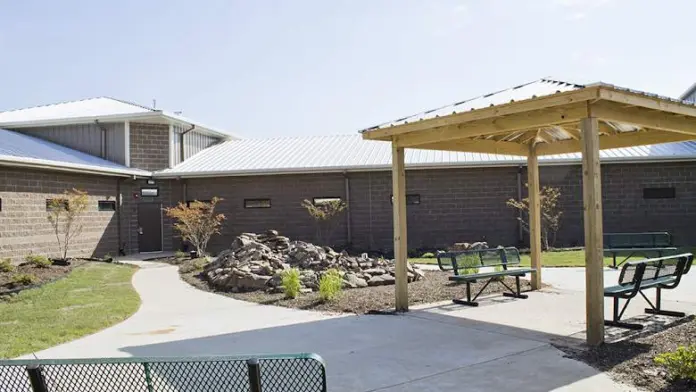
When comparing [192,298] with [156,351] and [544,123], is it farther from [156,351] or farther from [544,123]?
[544,123]

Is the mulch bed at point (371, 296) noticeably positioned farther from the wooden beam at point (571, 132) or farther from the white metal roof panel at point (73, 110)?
the white metal roof panel at point (73, 110)

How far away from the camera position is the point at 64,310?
31.0ft

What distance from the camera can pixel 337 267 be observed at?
12.6 m

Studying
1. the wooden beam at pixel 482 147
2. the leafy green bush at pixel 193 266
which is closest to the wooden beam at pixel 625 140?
the wooden beam at pixel 482 147

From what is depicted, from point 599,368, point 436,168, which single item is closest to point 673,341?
point 599,368

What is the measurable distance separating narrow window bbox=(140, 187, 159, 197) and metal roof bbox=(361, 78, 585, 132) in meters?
14.5

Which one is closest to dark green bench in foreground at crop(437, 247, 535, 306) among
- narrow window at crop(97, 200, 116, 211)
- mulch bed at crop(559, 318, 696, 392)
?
mulch bed at crop(559, 318, 696, 392)

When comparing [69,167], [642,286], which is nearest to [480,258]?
[642,286]

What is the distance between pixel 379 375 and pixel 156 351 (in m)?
2.79

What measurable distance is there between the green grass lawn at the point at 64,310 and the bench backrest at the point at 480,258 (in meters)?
5.39

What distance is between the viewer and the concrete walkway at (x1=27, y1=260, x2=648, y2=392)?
521 centimetres

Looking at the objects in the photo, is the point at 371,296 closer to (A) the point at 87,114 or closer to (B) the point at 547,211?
(B) the point at 547,211

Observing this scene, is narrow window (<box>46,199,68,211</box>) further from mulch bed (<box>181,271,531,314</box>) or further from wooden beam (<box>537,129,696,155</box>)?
wooden beam (<box>537,129,696,155</box>)

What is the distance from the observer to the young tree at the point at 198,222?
18.5 meters
